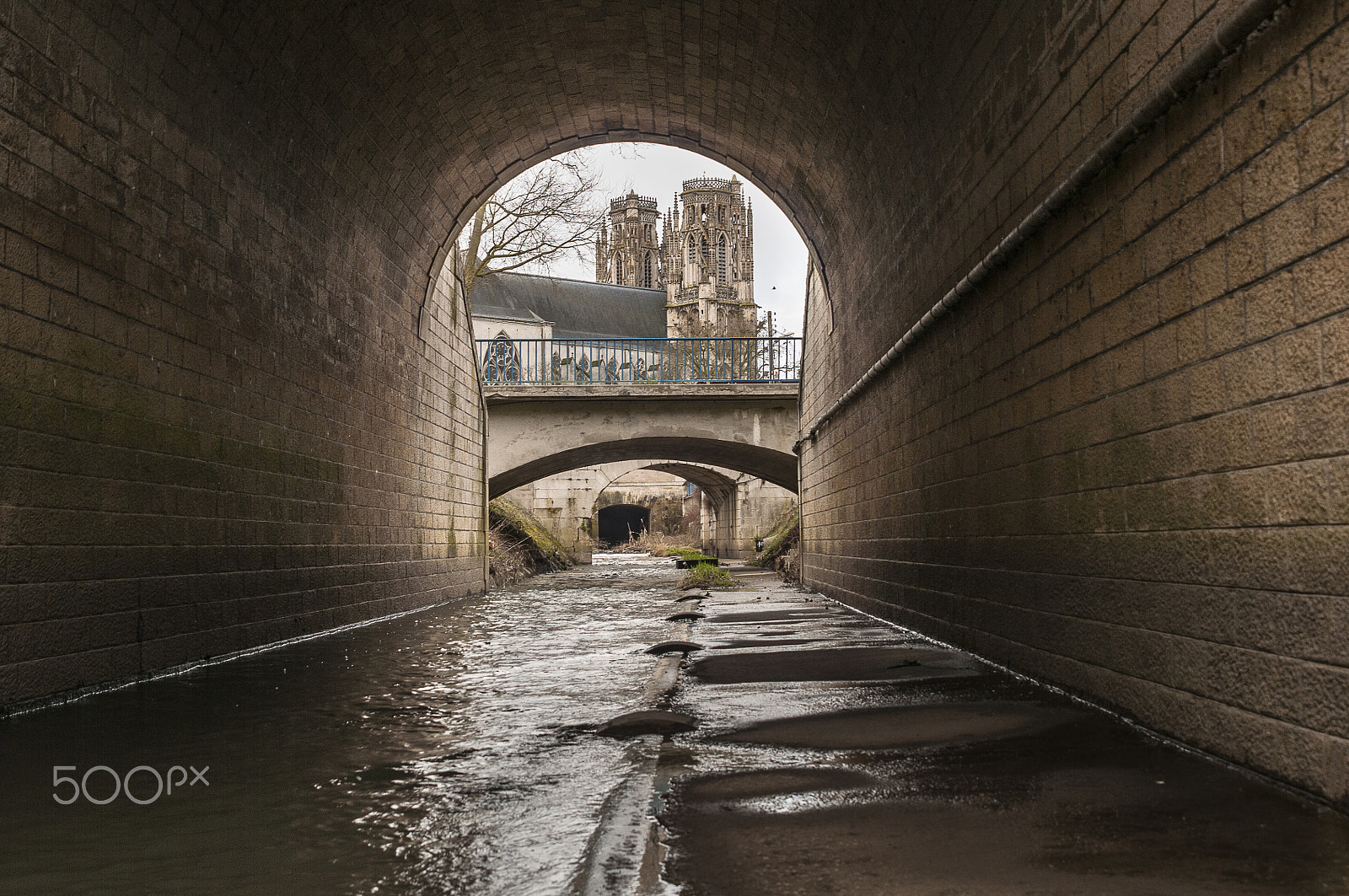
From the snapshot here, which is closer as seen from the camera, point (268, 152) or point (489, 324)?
point (268, 152)

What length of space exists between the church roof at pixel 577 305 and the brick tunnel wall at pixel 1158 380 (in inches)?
1770

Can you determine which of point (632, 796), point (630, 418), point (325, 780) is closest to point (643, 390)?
point (630, 418)

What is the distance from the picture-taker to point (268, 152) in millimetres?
8555

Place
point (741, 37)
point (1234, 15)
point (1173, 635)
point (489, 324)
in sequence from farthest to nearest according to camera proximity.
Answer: point (489, 324) → point (741, 37) → point (1173, 635) → point (1234, 15)

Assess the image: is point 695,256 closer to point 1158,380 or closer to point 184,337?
point 184,337

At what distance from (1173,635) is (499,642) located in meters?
6.07

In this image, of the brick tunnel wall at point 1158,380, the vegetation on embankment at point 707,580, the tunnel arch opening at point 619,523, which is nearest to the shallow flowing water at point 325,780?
the brick tunnel wall at point 1158,380

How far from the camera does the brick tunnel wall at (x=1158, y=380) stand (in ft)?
11.0

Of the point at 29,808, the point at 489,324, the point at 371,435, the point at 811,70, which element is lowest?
the point at 29,808

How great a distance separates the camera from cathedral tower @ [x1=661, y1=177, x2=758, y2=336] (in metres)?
69.2

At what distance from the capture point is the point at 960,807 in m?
3.42

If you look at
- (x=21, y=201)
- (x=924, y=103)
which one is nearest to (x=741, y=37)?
(x=924, y=103)

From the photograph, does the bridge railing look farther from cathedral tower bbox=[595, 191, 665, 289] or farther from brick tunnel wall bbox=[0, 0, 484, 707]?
cathedral tower bbox=[595, 191, 665, 289]

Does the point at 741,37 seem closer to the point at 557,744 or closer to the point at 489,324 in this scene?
the point at 557,744
